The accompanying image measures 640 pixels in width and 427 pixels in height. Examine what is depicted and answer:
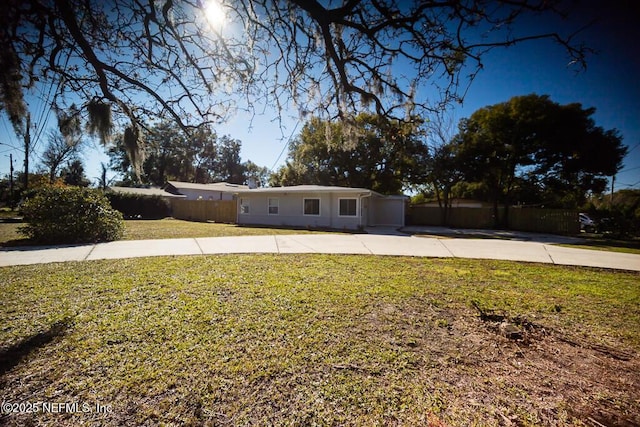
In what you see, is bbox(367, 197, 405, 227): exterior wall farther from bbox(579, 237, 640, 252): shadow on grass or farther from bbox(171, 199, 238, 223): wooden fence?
bbox(171, 199, 238, 223): wooden fence

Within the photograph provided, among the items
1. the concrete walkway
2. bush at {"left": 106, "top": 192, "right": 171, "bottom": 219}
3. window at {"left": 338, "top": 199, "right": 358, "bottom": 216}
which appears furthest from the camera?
bush at {"left": 106, "top": 192, "right": 171, "bottom": 219}

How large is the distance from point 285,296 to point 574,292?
201 inches

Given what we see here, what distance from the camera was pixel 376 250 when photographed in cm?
844

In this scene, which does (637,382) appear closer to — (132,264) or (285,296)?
(285,296)

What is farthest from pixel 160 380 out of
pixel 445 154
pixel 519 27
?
pixel 445 154

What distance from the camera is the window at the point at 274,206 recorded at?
1848cm

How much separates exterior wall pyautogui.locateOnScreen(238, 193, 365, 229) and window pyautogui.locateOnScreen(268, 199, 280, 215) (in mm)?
159

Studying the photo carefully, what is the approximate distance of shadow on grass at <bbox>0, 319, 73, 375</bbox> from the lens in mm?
2254

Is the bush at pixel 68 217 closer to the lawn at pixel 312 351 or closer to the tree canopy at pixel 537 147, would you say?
the lawn at pixel 312 351

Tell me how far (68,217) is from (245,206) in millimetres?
11637

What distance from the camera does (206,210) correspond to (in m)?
21.6

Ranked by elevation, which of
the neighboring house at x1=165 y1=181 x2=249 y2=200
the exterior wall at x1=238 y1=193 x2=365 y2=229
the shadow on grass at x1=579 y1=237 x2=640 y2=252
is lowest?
the shadow on grass at x1=579 y1=237 x2=640 y2=252

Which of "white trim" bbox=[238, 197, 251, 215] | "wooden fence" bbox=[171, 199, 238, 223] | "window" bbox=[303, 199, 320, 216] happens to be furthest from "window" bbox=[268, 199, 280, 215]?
"wooden fence" bbox=[171, 199, 238, 223]

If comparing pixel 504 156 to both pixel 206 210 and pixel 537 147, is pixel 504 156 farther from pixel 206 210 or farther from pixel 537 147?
pixel 206 210
